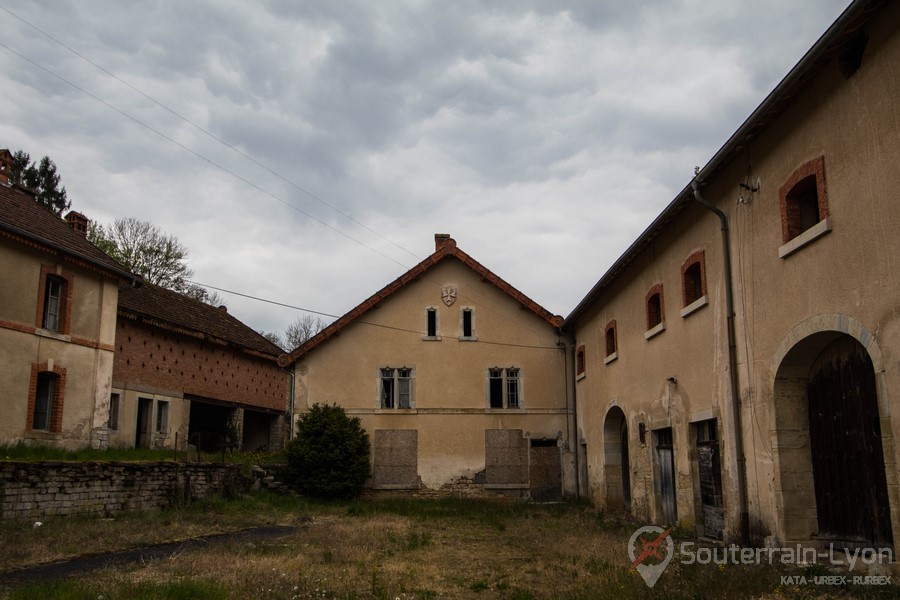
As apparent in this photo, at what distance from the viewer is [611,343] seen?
63.2ft

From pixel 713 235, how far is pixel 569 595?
717 cm

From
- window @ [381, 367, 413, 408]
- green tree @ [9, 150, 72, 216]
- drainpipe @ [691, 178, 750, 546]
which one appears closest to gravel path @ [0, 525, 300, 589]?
drainpipe @ [691, 178, 750, 546]

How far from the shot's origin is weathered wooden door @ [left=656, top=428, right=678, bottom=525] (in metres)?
14.8

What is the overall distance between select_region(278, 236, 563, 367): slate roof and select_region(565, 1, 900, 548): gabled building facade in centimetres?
862

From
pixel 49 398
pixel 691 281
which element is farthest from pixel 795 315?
pixel 49 398

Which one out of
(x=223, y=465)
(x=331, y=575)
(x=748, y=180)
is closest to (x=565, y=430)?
(x=223, y=465)

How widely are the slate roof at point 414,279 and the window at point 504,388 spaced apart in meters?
2.12

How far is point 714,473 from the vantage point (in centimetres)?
1274

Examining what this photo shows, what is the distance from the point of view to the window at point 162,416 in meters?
25.6

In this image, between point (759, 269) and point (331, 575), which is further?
point (759, 269)

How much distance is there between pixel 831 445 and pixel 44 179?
138ft

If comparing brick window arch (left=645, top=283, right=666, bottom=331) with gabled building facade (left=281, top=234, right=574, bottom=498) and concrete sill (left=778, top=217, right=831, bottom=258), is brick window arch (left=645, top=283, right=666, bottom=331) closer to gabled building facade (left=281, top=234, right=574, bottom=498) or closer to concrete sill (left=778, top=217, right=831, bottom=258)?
concrete sill (left=778, top=217, right=831, bottom=258)

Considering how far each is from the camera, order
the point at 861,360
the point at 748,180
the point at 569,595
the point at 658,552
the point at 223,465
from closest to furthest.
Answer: the point at 569,595 < the point at 861,360 < the point at 658,552 < the point at 748,180 < the point at 223,465

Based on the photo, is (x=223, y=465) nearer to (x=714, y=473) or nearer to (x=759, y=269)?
(x=714, y=473)
